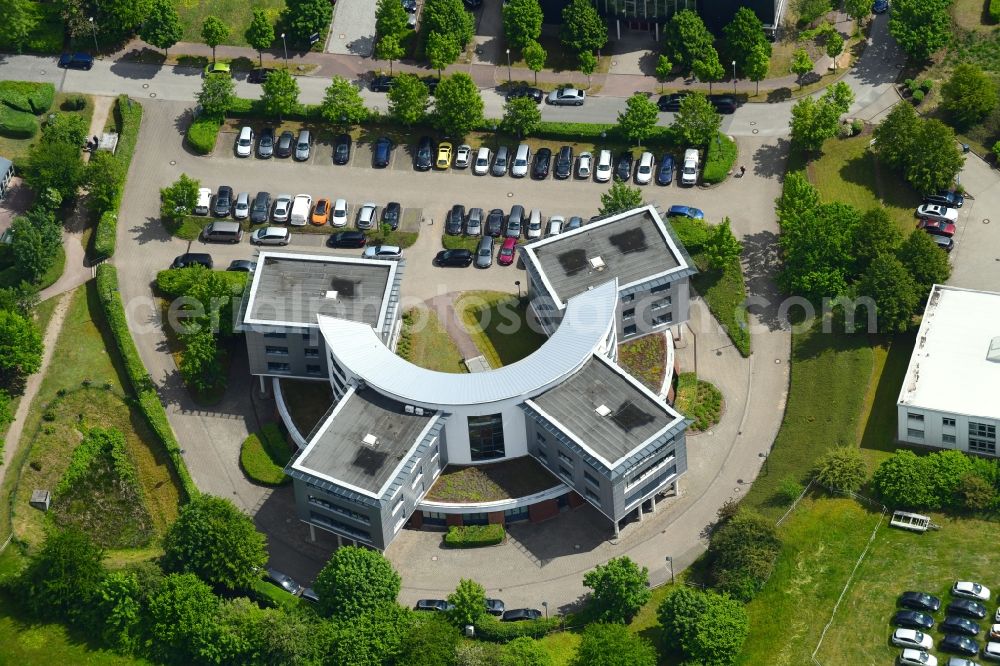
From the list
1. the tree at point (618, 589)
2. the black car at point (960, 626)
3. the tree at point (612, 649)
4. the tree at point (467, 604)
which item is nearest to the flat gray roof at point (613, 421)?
the tree at point (618, 589)

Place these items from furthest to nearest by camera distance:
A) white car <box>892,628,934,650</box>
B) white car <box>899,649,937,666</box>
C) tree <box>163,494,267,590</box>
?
1. tree <box>163,494,267,590</box>
2. white car <box>892,628,934,650</box>
3. white car <box>899,649,937,666</box>

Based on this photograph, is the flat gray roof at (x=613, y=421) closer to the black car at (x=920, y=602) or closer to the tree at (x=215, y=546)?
the black car at (x=920, y=602)

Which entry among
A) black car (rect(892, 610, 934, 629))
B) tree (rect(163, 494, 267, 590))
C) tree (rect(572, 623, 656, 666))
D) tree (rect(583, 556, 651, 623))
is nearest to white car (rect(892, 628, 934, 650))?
black car (rect(892, 610, 934, 629))

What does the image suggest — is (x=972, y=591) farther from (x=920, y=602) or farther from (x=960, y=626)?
(x=920, y=602)

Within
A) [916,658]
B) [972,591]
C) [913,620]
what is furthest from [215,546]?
[972,591]

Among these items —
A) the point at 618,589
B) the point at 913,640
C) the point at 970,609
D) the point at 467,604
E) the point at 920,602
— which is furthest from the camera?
the point at 467,604

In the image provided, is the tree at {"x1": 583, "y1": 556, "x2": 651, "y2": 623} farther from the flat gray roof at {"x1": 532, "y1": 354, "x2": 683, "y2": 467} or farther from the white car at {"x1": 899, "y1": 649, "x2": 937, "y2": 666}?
the white car at {"x1": 899, "y1": 649, "x2": 937, "y2": 666}
